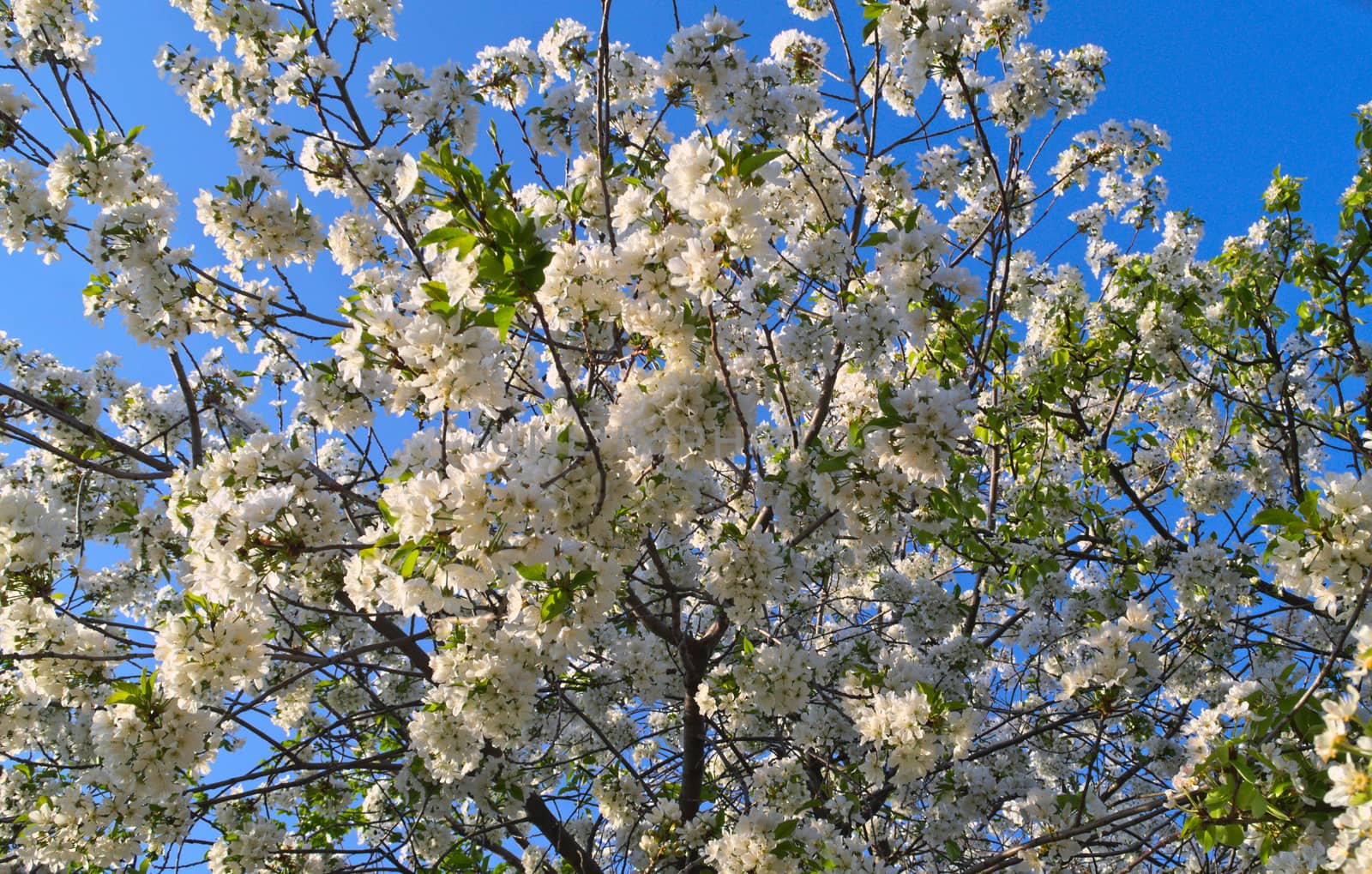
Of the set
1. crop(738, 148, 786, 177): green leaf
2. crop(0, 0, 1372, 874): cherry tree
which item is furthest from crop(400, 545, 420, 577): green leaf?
crop(738, 148, 786, 177): green leaf

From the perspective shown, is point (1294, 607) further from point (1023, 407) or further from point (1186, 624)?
point (1023, 407)

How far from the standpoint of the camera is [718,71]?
4.65 m

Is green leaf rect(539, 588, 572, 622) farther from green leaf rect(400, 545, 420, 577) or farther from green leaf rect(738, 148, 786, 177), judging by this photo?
green leaf rect(738, 148, 786, 177)

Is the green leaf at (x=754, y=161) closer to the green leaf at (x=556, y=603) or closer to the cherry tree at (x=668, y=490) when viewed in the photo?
the cherry tree at (x=668, y=490)

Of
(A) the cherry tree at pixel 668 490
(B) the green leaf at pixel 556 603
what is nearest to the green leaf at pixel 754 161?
(A) the cherry tree at pixel 668 490

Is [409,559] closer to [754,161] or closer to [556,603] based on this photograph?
[556,603]

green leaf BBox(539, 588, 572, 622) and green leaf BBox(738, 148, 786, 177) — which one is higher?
green leaf BBox(738, 148, 786, 177)

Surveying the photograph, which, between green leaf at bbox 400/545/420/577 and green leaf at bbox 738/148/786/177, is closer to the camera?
green leaf at bbox 400/545/420/577

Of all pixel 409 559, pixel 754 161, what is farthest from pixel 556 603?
pixel 754 161

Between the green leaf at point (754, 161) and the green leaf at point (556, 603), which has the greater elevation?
the green leaf at point (754, 161)

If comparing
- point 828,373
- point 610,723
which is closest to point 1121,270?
point 828,373

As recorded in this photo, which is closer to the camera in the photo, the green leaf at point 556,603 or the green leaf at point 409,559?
the green leaf at point 409,559

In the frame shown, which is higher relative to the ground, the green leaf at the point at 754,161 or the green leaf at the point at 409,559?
the green leaf at the point at 754,161

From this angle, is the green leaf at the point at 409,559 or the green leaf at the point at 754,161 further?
the green leaf at the point at 754,161
